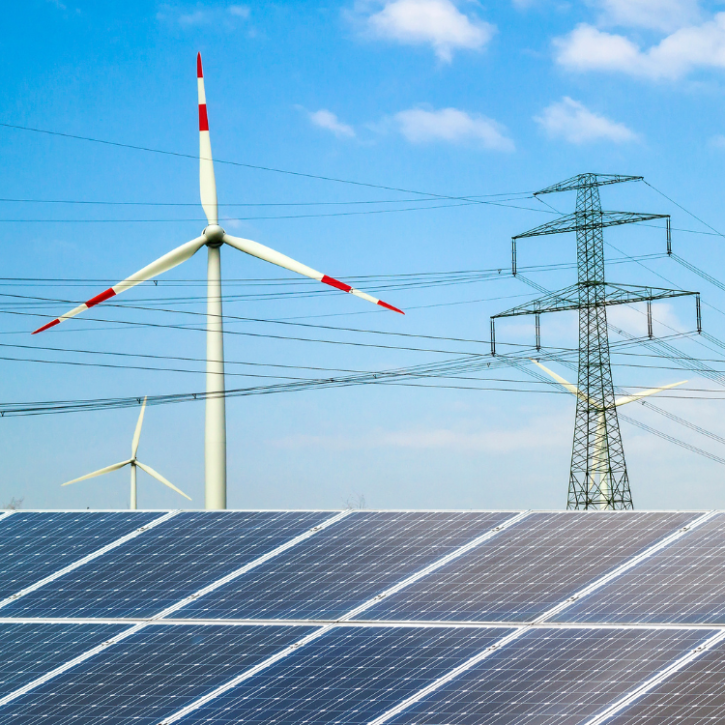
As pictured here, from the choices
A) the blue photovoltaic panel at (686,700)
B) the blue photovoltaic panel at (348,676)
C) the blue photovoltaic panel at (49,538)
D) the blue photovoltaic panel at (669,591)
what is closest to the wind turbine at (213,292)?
the blue photovoltaic panel at (49,538)

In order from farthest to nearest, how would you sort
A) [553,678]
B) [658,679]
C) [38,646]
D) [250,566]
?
[250,566] → [38,646] → [553,678] → [658,679]

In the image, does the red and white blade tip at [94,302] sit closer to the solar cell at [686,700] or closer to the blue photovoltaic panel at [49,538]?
the blue photovoltaic panel at [49,538]

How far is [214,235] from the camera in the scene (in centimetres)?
6819

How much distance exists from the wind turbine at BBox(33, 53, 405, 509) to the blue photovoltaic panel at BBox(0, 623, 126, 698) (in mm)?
32961

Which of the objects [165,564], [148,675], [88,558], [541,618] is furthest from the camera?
[88,558]

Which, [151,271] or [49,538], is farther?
[151,271]

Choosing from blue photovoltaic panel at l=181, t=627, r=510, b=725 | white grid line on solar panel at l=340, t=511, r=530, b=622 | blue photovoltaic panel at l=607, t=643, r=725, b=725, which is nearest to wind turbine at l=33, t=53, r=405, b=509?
white grid line on solar panel at l=340, t=511, r=530, b=622

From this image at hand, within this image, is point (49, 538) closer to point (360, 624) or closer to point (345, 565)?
point (345, 565)

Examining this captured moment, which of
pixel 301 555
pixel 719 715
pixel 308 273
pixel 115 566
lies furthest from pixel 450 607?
pixel 308 273

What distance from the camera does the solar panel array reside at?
23391 mm

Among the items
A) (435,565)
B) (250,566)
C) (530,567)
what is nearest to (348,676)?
(435,565)

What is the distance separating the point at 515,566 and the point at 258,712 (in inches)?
349

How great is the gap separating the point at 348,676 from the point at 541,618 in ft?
17.3

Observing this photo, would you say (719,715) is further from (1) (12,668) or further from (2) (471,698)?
(1) (12,668)
